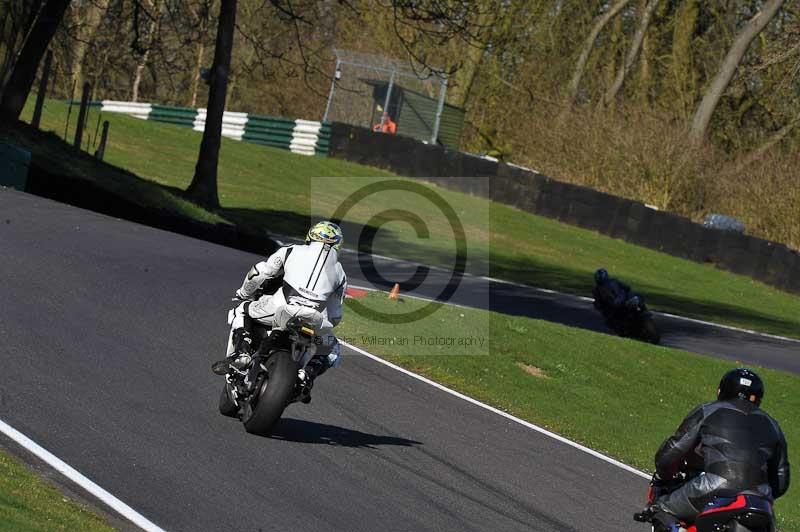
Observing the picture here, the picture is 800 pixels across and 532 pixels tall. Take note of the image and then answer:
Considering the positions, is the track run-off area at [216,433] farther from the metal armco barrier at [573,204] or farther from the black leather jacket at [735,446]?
the metal armco barrier at [573,204]

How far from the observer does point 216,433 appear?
28.9ft

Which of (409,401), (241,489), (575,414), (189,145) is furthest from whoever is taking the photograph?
(189,145)

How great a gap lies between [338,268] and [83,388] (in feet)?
6.62

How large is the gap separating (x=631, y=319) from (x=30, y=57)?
38.7 ft

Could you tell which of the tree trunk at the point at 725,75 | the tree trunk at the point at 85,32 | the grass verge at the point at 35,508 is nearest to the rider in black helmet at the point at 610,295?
the grass verge at the point at 35,508

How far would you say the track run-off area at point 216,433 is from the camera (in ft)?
24.6

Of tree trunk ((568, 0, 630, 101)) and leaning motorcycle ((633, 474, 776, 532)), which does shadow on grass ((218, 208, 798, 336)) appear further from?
tree trunk ((568, 0, 630, 101))

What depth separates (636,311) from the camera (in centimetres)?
1981

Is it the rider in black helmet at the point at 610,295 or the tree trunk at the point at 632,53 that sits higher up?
the tree trunk at the point at 632,53

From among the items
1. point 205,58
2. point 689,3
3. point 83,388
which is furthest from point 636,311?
point 205,58

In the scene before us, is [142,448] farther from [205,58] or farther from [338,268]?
[205,58]

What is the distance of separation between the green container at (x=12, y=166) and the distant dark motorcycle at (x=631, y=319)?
8831 mm

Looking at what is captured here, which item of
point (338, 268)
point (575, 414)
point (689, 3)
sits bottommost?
point (575, 414)

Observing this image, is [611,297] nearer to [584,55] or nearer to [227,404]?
[227,404]
